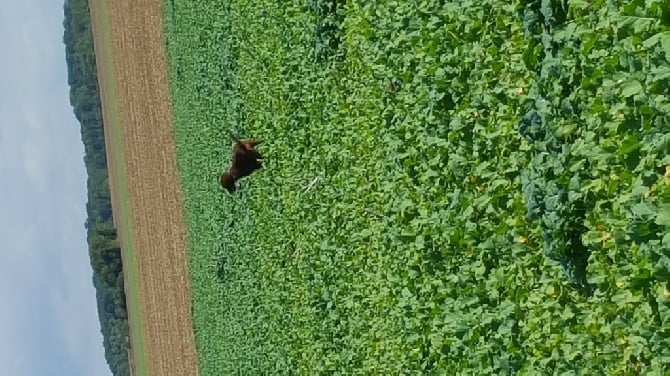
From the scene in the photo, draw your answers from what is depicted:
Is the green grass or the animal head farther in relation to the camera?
the green grass

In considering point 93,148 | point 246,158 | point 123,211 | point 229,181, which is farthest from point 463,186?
point 93,148

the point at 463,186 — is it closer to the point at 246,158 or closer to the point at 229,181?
the point at 246,158

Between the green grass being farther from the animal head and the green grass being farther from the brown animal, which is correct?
the brown animal

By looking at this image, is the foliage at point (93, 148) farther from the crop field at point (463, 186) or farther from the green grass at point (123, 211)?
the crop field at point (463, 186)

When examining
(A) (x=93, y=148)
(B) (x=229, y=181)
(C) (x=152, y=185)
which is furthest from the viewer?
(A) (x=93, y=148)

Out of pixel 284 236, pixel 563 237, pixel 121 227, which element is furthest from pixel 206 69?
pixel 121 227

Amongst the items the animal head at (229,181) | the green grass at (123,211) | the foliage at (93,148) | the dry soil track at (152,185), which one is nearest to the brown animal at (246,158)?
the animal head at (229,181)

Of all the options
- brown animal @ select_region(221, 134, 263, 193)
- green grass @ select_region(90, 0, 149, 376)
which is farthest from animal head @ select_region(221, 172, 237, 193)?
green grass @ select_region(90, 0, 149, 376)
